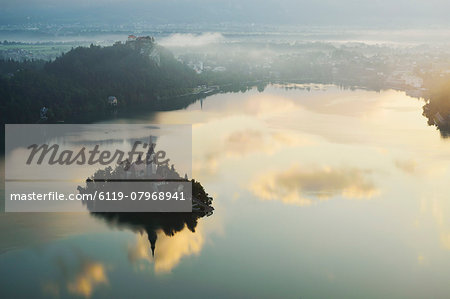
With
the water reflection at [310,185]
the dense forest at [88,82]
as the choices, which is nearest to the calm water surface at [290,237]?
the water reflection at [310,185]

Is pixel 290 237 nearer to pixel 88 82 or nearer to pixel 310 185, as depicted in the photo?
pixel 310 185

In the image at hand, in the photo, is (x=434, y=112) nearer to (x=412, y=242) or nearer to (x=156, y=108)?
(x=156, y=108)

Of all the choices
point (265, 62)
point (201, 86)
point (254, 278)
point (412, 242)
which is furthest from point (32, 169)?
point (265, 62)

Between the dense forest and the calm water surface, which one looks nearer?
the calm water surface

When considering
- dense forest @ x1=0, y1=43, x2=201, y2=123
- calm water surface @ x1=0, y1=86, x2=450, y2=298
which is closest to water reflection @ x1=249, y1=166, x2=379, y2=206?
calm water surface @ x1=0, y1=86, x2=450, y2=298

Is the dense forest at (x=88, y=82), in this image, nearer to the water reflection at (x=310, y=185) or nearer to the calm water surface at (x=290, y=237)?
the calm water surface at (x=290, y=237)

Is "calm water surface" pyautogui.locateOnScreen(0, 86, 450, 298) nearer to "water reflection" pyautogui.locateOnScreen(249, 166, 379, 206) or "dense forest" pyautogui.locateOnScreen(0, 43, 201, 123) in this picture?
"water reflection" pyautogui.locateOnScreen(249, 166, 379, 206)
